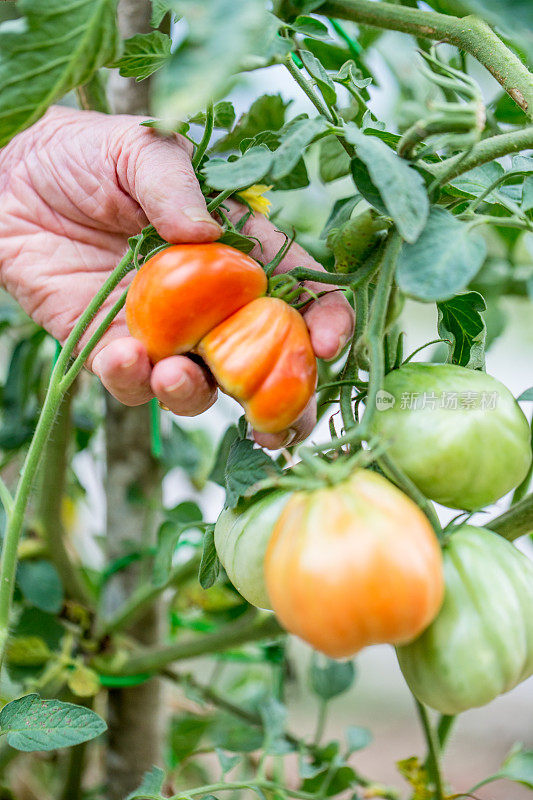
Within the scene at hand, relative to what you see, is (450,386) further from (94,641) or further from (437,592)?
(94,641)

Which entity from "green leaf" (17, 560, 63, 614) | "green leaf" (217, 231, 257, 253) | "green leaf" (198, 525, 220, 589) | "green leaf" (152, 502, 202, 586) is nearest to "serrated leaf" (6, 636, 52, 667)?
"green leaf" (17, 560, 63, 614)

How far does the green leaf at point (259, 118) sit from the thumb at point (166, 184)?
7 cm

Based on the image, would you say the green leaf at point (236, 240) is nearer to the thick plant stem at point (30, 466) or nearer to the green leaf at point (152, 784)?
the thick plant stem at point (30, 466)

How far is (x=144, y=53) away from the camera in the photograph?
0.40m

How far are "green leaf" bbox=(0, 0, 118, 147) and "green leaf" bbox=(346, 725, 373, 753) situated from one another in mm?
635

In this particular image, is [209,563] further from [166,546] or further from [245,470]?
[166,546]

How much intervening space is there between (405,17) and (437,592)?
328mm

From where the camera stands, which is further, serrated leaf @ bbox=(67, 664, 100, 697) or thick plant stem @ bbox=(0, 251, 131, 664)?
serrated leaf @ bbox=(67, 664, 100, 697)

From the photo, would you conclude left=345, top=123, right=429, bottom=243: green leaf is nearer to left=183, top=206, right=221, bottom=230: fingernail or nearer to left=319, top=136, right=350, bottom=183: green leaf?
left=183, top=206, right=221, bottom=230: fingernail

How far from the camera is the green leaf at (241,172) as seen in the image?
30cm

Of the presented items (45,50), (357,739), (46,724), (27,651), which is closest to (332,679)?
(357,739)

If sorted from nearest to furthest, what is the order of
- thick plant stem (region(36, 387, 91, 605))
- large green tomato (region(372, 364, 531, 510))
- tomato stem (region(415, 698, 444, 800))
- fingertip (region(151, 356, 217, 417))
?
1. large green tomato (region(372, 364, 531, 510))
2. fingertip (region(151, 356, 217, 417))
3. tomato stem (region(415, 698, 444, 800))
4. thick plant stem (region(36, 387, 91, 605))

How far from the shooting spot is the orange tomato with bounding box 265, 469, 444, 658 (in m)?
0.25

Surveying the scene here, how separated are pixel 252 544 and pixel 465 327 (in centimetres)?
19
